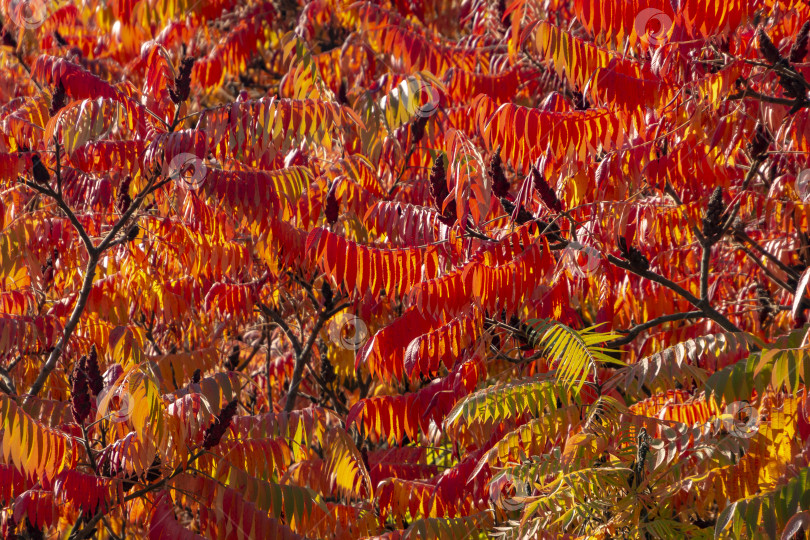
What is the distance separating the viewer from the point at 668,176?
4.61 metres

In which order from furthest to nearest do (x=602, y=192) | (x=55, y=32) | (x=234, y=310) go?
(x=55, y=32) < (x=234, y=310) < (x=602, y=192)

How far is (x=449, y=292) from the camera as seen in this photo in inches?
153

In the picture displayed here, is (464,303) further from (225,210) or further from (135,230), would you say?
(135,230)

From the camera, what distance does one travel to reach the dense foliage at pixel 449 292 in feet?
11.3

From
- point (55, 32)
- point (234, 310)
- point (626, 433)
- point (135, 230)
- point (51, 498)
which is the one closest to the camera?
point (626, 433)

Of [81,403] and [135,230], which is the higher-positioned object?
[135,230]

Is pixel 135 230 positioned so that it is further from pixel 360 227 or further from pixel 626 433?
pixel 626 433

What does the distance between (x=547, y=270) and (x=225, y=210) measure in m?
1.85

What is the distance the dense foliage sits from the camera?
135 inches

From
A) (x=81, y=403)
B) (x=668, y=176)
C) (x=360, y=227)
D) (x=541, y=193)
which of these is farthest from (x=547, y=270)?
(x=81, y=403)

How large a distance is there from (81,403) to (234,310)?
2040mm

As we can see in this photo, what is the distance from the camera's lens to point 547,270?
391cm

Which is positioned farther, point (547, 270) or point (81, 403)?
point (547, 270)

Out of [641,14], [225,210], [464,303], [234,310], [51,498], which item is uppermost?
[641,14]
